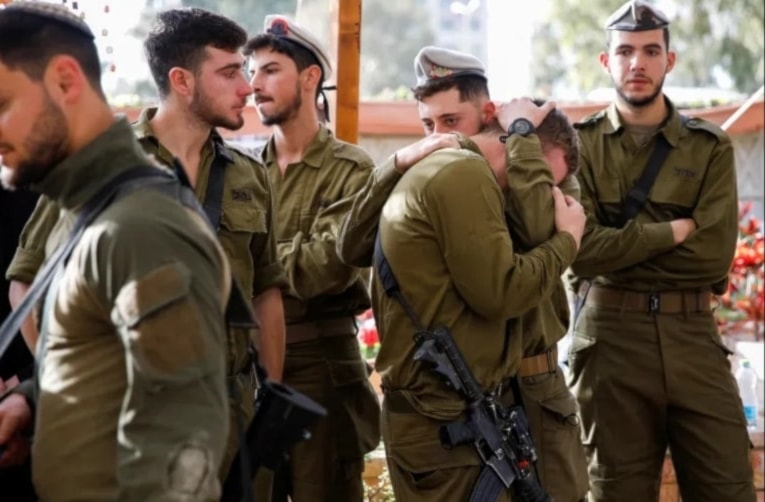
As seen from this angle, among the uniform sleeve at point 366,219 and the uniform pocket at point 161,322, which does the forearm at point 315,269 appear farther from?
the uniform pocket at point 161,322

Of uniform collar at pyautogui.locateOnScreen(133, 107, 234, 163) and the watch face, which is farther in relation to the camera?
the watch face

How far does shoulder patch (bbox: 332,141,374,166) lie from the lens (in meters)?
5.32

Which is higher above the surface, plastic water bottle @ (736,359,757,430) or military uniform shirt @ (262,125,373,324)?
military uniform shirt @ (262,125,373,324)

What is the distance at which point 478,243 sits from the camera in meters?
4.14

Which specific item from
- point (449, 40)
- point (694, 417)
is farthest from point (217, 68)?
point (449, 40)

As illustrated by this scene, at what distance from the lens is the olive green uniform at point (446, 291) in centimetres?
416

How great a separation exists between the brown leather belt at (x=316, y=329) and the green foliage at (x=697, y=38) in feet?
80.3

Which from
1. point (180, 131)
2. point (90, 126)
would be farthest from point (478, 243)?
point (90, 126)

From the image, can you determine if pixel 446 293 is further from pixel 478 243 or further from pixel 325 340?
pixel 325 340

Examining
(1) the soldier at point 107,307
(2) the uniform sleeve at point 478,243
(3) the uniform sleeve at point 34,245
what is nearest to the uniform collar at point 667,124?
(2) the uniform sleeve at point 478,243

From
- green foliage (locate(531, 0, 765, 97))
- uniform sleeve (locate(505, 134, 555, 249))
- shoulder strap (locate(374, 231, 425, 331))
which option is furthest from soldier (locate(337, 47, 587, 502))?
green foliage (locate(531, 0, 765, 97))

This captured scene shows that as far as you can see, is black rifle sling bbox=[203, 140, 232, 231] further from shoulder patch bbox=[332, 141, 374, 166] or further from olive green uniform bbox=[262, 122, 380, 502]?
shoulder patch bbox=[332, 141, 374, 166]

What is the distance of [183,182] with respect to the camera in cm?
295

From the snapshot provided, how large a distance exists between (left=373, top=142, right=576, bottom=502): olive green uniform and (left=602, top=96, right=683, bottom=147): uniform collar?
5.10ft
